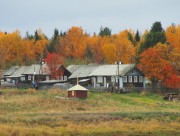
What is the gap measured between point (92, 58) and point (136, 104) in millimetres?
68174

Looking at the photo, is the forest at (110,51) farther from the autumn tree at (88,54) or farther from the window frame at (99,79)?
the window frame at (99,79)

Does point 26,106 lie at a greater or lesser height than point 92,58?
lesser

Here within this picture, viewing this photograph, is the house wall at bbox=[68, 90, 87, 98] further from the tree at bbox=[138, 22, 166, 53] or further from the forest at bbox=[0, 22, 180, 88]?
the tree at bbox=[138, 22, 166, 53]

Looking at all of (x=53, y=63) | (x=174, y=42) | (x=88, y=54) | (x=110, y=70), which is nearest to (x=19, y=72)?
(x=53, y=63)

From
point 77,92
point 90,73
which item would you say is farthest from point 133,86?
point 77,92

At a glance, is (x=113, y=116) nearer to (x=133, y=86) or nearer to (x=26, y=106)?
(x=26, y=106)

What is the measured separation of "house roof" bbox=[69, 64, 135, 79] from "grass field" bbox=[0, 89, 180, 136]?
19.3 m

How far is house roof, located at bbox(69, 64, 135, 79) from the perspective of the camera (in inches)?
3541

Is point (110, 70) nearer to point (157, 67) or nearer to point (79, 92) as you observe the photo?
point (157, 67)

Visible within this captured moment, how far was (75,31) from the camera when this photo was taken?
141750 millimetres

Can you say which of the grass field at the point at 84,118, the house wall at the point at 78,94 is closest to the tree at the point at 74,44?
the house wall at the point at 78,94

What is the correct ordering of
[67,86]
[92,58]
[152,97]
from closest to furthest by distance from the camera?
[152,97] → [67,86] → [92,58]

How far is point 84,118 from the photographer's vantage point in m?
47.3

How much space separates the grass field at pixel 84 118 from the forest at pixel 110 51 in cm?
1294
